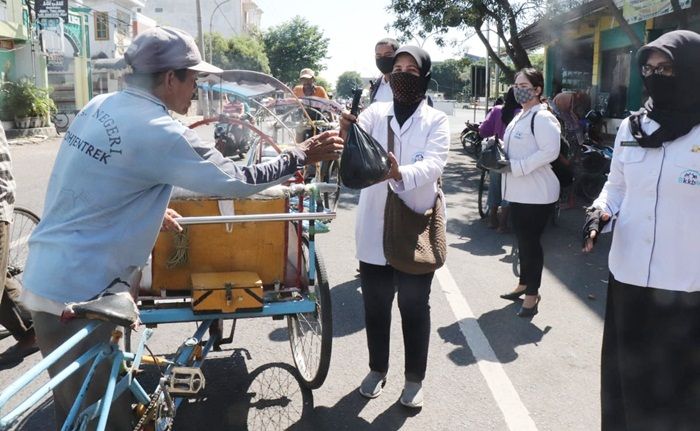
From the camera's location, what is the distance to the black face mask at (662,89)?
9.23 feet

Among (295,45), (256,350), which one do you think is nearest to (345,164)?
(256,350)

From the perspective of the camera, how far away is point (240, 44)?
61.4 m

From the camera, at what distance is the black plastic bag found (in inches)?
125

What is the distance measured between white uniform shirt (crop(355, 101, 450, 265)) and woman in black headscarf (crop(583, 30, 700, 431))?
0.97m

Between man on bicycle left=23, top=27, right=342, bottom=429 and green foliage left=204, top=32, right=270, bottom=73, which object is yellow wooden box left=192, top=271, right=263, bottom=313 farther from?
green foliage left=204, top=32, right=270, bottom=73

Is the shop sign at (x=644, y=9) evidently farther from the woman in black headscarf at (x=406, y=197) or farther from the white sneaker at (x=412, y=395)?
the white sneaker at (x=412, y=395)

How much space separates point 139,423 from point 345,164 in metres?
1.45

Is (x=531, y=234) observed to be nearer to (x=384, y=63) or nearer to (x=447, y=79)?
(x=384, y=63)

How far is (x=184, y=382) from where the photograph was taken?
112 inches

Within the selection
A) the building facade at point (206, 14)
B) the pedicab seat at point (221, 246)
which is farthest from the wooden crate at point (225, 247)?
the building facade at point (206, 14)

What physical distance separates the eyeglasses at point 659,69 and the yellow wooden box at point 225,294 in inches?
79.6

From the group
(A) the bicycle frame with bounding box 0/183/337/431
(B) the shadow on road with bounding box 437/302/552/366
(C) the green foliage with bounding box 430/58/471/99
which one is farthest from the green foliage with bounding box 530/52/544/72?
(C) the green foliage with bounding box 430/58/471/99

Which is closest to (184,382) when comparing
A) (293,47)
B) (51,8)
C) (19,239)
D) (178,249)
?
(178,249)

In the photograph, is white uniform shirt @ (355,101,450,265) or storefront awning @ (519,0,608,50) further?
storefront awning @ (519,0,608,50)
